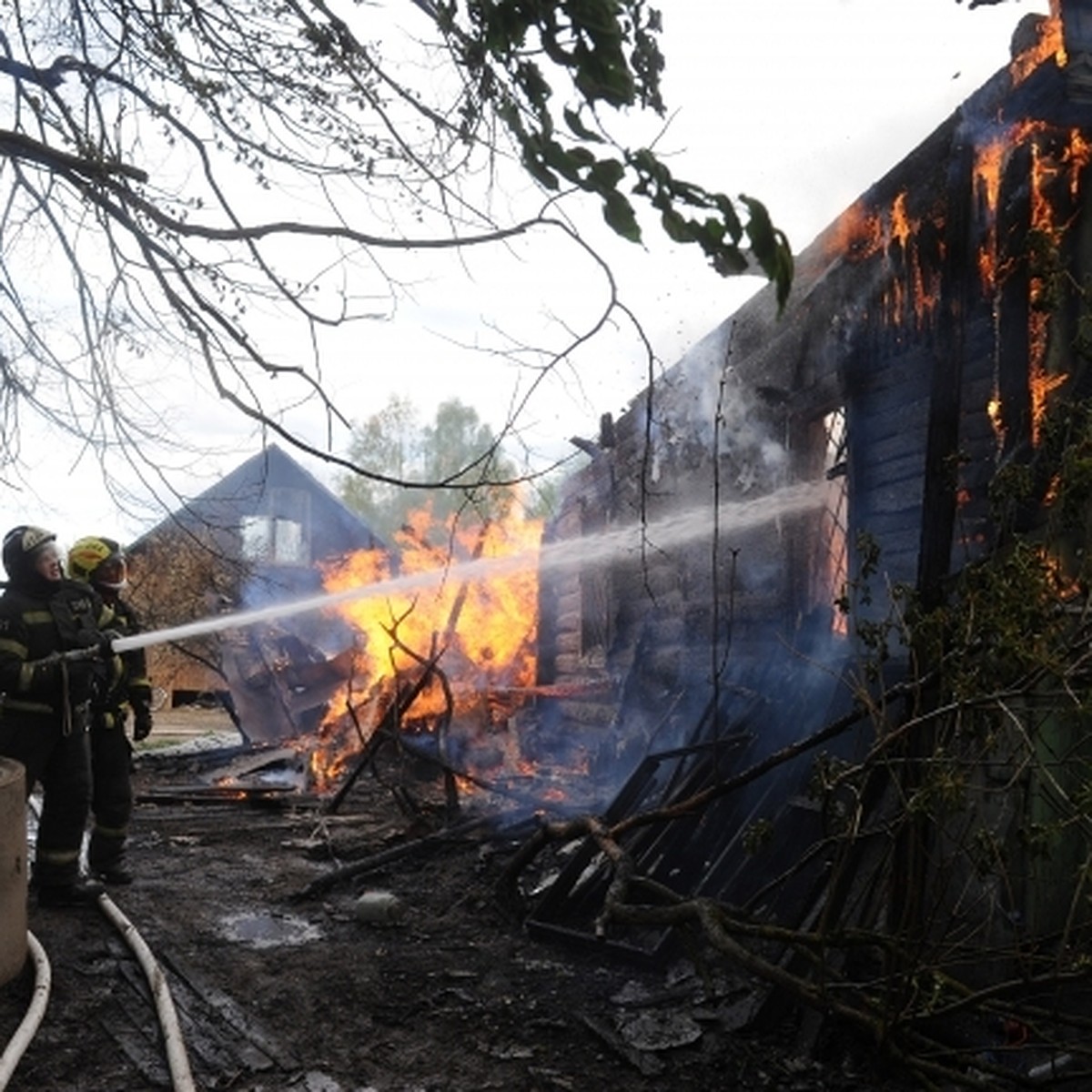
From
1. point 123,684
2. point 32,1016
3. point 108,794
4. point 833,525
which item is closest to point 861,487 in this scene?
Answer: point 833,525

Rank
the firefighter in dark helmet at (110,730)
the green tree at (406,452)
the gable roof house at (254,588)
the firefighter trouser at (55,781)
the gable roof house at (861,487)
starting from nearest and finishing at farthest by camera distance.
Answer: the gable roof house at (861,487)
the firefighter trouser at (55,781)
the firefighter in dark helmet at (110,730)
the gable roof house at (254,588)
the green tree at (406,452)

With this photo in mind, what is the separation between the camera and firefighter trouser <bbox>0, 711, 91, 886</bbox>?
5.93 metres

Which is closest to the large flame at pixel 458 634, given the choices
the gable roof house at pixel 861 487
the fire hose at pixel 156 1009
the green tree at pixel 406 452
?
the gable roof house at pixel 861 487

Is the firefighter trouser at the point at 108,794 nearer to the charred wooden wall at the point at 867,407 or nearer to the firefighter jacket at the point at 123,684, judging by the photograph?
the firefighter jacket at the point at 123,684

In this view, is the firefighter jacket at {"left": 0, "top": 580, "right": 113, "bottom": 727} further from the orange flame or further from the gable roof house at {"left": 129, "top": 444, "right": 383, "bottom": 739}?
the orange flame

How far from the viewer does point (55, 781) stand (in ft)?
20.0

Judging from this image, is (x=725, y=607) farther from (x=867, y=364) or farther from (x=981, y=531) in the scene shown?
(x=981, y=531)

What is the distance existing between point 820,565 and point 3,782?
6.14 metres

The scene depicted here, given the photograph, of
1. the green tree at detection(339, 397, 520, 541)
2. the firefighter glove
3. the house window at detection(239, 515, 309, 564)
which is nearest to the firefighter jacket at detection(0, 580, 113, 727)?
the firefighter glove

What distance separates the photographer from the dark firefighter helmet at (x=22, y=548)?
598 centimetres

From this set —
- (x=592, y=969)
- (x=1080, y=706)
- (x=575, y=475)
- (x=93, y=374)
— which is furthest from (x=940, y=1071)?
(x=575, y=475)

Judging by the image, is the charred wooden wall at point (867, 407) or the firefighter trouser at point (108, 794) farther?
the firefighter trouser at point (108, 794)

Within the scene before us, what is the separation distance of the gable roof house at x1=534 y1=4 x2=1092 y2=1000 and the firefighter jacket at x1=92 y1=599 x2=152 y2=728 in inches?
127

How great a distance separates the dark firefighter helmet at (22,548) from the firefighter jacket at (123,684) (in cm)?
75
